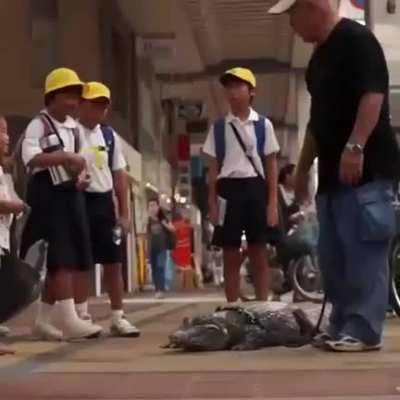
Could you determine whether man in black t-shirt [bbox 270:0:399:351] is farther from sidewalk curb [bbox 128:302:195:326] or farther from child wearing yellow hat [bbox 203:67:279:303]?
sidewalk curb [bbox 128:302:195:326]

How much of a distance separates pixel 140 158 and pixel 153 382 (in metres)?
22.4

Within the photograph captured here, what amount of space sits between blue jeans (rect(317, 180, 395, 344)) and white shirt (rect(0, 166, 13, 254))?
5.76 ft

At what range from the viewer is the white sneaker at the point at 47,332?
8180 mm

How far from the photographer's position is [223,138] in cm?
927

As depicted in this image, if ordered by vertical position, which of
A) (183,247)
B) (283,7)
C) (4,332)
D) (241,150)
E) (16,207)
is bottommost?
(183,247)

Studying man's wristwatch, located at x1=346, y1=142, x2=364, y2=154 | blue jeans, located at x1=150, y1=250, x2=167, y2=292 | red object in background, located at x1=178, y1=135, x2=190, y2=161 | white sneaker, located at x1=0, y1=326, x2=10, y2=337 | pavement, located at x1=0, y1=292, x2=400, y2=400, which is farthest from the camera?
red object in background, located at x1=178, y1=135, x2=190, y2=161

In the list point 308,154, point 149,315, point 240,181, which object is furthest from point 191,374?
point 149,315

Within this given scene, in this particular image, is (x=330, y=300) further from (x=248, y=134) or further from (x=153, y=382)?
(x=248, y=134)

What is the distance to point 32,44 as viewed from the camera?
69.8 feet

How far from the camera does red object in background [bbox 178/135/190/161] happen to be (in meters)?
41.5

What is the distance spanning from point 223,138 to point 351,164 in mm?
2848

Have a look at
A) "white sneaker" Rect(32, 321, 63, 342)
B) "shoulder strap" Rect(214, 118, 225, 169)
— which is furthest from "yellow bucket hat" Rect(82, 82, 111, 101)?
"white sneaker" Rect(32, 321, 63, 342)

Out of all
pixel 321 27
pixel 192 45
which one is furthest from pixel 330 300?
pixel 192 45

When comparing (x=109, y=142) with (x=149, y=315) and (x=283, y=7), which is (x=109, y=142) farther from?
(x=149, y=315)
